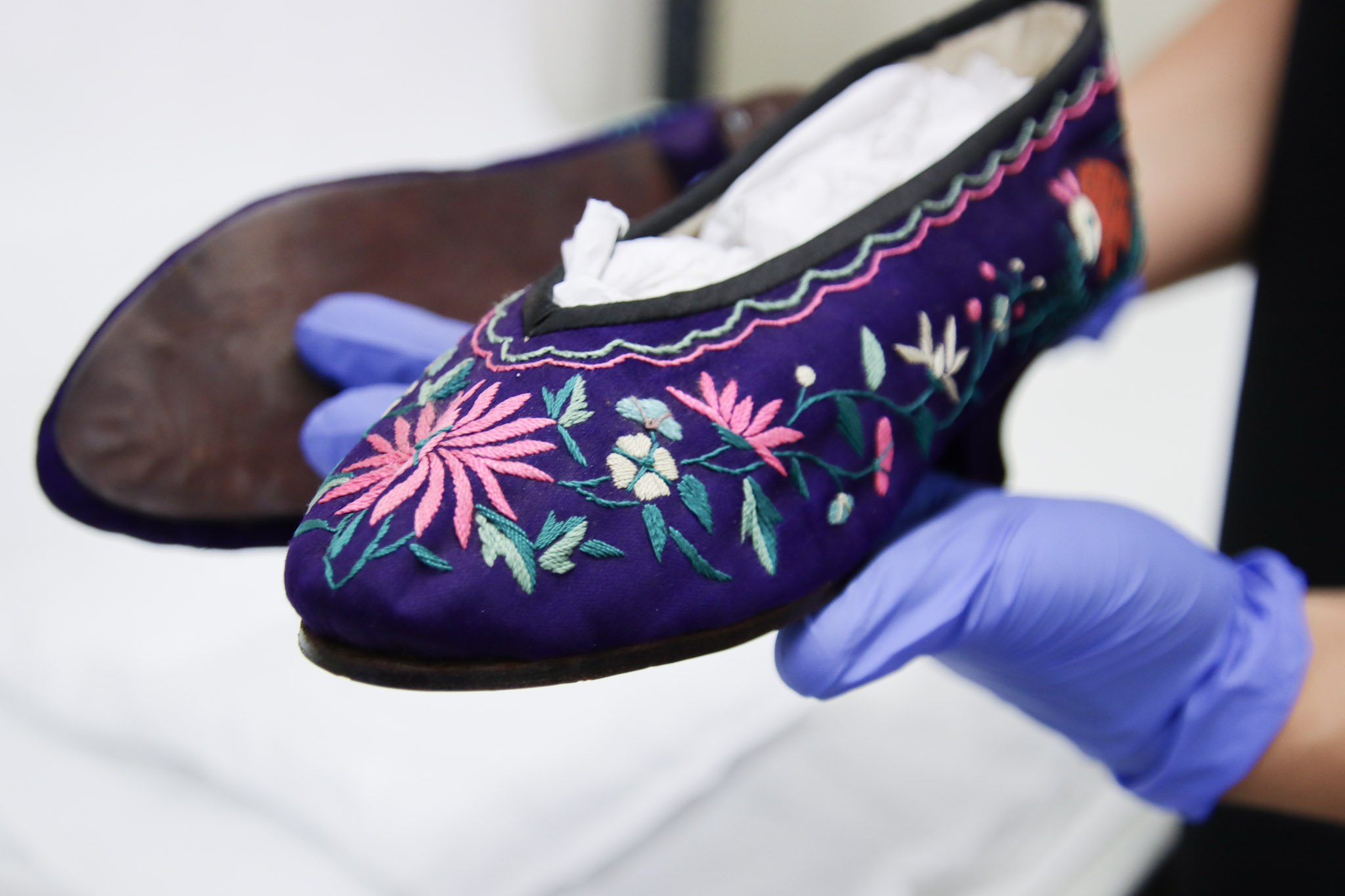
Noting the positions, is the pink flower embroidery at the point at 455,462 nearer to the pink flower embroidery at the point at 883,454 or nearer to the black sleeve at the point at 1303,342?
the pink flower embroidery at the point at 883,454

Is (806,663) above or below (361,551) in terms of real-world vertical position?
below

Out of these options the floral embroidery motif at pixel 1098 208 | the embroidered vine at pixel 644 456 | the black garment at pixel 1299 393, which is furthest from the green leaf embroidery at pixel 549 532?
the black garment at pixel 1299 393

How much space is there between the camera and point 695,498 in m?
0.41

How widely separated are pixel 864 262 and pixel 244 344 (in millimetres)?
368

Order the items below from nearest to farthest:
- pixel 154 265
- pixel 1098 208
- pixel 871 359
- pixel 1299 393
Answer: pixel 871 359 → pixel 1098 208 → pixel 1299 393 → pixel 154 265

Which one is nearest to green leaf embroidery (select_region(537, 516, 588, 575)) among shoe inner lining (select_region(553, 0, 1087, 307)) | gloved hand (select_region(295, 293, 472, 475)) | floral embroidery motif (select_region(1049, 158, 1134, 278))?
shoe inner lining (select_region(553, 0, 1087, 307))

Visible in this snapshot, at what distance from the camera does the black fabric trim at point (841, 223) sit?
439 mm

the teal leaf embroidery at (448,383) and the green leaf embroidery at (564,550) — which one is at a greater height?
the teal leaf embroidery at (448,383)

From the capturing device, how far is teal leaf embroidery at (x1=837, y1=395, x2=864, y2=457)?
1.50 ft

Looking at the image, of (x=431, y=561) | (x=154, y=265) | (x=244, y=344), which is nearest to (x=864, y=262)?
(x=431, y=561)

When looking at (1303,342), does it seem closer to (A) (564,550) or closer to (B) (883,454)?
(B) (883,454)

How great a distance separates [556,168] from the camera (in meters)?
0.86

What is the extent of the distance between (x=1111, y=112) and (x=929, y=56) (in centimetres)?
11

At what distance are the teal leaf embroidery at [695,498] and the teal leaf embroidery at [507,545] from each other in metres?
0.06
